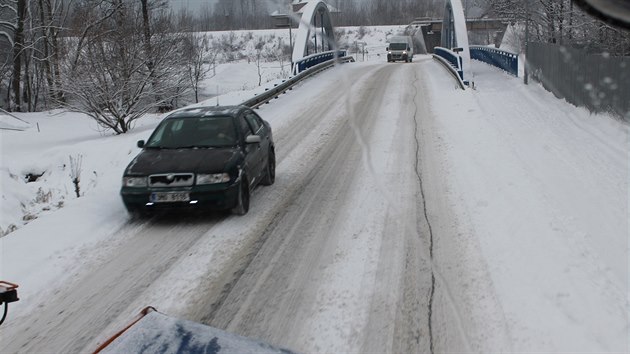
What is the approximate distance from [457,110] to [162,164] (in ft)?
37.5

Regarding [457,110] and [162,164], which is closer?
[162,164]

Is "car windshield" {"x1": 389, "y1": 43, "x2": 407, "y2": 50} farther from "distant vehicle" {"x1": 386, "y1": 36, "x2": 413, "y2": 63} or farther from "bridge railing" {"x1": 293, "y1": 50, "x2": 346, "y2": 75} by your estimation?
"bridge railing" {"x1": 293, "y1": 50, "x2": 346, "y2": 75}

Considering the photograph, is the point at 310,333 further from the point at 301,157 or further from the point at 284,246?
the point at 301,157

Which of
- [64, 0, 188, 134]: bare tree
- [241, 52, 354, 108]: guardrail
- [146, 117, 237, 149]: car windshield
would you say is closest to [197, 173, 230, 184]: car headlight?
[146, 117, 237, 149]: car windshield

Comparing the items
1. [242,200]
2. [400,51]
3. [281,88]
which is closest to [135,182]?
[242,200]

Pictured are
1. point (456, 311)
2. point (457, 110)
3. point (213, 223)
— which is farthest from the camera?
point (457, 110)

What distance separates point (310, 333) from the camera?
4.72 meters

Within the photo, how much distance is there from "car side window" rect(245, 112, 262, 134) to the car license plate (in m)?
2.39

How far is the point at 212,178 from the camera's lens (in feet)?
25.2

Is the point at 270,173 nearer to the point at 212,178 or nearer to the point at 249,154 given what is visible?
the point at 249,154

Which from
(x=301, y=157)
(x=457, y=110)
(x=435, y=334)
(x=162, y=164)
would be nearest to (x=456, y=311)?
(x=435, y=334)

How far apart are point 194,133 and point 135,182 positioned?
1.53 m

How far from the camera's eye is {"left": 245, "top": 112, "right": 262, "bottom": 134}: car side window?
969 cm

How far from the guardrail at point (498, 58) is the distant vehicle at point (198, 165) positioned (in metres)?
22.0
